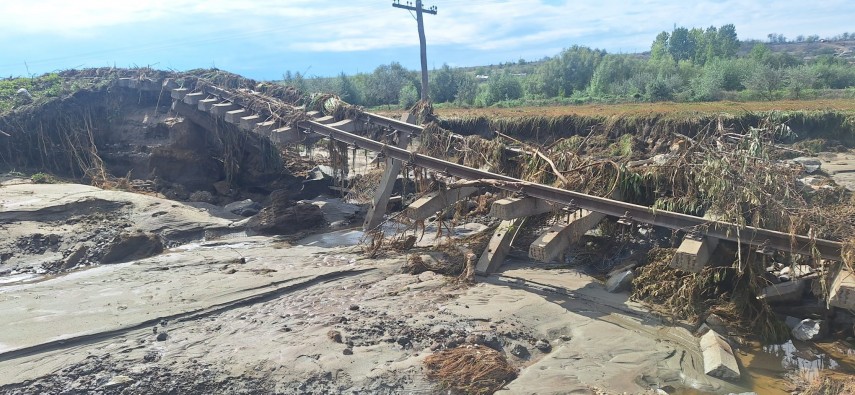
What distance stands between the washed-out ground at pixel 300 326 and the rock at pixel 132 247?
0.11 m

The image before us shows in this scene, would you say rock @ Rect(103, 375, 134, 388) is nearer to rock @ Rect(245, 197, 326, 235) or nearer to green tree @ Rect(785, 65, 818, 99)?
rock @ Rect(245, 197, 326, 235)

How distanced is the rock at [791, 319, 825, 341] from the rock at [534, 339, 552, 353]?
2.84 m

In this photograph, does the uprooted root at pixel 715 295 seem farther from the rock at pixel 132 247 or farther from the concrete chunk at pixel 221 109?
the concrete chunk at pixel 221 109

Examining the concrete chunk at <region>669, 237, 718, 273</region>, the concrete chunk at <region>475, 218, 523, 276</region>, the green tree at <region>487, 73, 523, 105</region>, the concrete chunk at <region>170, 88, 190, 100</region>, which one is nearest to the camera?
the concrete chunk at <region>669, 237, 718, 273</region>

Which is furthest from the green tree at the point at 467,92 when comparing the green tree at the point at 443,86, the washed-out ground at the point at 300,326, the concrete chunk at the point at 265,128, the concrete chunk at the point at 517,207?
the concrete chunk at the point at 517,207

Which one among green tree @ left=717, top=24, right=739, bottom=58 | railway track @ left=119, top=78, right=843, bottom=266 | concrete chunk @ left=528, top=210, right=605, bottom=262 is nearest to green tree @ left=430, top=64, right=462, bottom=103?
green tree @ left=717, top=24, right=739, bottom=58

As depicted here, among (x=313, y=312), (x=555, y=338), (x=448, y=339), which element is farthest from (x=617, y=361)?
(x=313, y=312)

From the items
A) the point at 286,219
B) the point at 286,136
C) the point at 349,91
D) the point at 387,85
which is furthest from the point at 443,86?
the point at 286,219

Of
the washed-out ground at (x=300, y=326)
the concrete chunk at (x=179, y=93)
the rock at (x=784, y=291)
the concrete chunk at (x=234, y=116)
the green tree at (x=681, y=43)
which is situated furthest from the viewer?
the green tree at (x=681, y=43)

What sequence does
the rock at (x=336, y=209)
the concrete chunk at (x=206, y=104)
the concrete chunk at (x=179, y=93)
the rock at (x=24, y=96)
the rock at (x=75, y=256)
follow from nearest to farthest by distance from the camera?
1. the rock at (x=75, y=256)
2. the rock at (x=336, y=209)
3. the concrete chunk at (x=206, y=104)
4. the concrete chunk at (x=179, y=93)
5. the rock at (x=24, y=96)

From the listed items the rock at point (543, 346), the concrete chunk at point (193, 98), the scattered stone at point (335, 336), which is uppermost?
the concrete chunk at point (193, 98)

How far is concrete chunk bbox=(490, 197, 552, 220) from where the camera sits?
26.6 feet

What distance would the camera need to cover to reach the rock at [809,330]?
6758mm

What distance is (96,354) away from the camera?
6383mm
